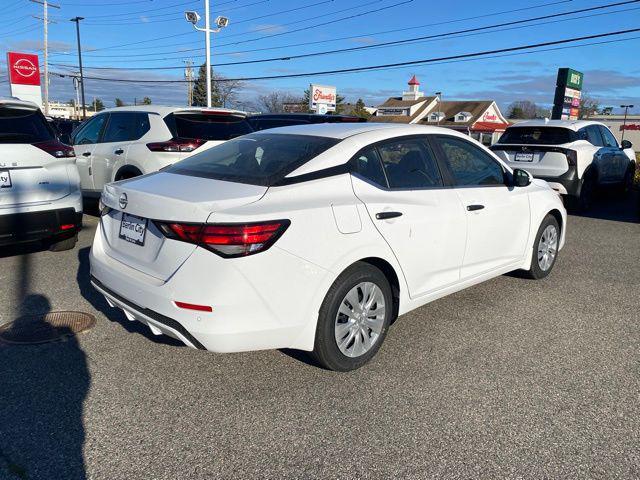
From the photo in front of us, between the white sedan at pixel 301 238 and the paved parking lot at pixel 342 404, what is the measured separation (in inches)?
14.3

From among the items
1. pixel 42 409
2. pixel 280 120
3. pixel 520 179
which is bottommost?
pixel 42 409

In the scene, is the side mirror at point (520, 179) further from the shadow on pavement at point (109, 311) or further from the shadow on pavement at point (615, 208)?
the shadow on pavement at point (615, 208)

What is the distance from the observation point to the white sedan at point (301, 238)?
2834 mm

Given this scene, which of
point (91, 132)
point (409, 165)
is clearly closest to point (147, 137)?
point (91, 132)

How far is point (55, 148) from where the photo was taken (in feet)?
18.0

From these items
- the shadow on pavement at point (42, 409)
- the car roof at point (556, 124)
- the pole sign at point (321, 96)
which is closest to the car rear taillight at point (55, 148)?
the shadow on pavement at point (42, 409)

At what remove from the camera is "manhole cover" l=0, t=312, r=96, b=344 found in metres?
3.82

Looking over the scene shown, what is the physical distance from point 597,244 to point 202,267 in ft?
21.1

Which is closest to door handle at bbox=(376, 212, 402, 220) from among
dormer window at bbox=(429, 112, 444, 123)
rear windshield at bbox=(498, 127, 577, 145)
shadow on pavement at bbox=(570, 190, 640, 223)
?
rear windshield at bbox=(498, 127, 577, 145)

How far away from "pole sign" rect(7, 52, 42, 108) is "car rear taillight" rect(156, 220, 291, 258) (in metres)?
29.4

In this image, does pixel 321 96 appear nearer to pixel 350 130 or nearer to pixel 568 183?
pixel 568 183

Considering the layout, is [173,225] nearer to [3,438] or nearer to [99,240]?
[99,240]

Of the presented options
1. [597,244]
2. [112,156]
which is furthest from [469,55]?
[112,156]

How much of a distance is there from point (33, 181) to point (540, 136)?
27.1 feet
